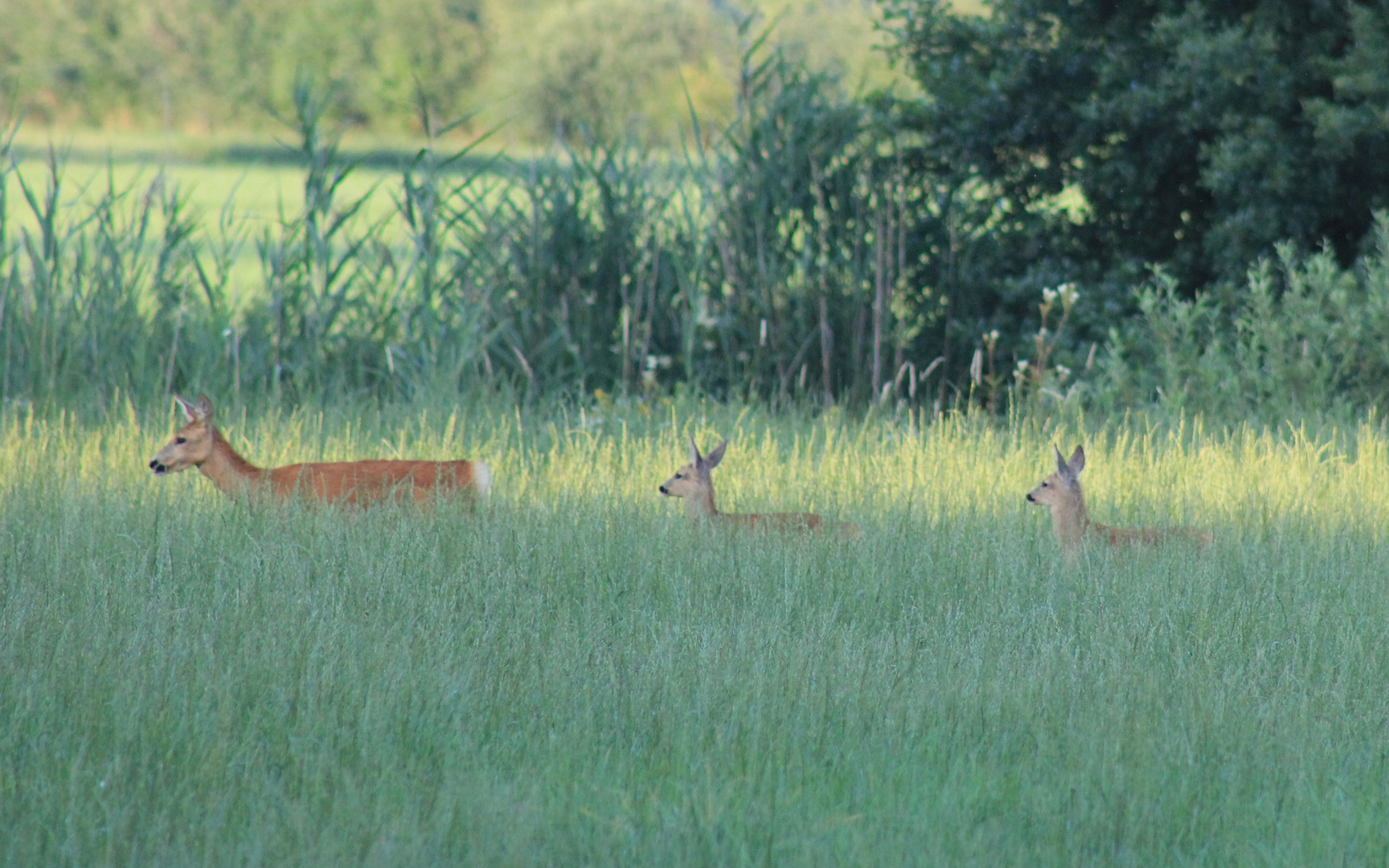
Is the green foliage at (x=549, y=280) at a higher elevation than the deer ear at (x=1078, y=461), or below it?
higher

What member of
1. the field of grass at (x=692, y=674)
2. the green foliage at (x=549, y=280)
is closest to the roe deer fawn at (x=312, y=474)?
the field of grass at (x=692, y=674)

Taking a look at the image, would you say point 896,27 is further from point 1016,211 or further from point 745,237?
point 745,237

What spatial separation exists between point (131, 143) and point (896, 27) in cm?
4447

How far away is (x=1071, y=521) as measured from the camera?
230 inches

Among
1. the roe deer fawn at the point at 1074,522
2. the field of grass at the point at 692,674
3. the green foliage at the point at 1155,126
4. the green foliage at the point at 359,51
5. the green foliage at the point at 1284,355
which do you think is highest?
the green foliage at the point at 359,51

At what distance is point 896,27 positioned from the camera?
458 inches

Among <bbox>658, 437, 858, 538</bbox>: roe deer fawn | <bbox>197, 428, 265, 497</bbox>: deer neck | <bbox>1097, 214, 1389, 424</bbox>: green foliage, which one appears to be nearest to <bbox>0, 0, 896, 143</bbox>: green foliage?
<bbox>1097, 214, 1389, 424</bbox>: green foliage

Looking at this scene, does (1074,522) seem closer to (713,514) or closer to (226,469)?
(713,514)

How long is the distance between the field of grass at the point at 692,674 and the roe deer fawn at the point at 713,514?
0.16 meters

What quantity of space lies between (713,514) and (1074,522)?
133 cm

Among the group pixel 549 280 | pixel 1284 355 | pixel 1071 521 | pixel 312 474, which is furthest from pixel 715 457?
pixel 1284 355

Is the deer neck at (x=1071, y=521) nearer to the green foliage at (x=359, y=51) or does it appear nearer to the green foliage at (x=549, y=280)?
the green foliage at (x=549, y=280)

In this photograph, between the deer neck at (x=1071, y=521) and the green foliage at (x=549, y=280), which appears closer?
the deer neck at (x=1071, y=521)

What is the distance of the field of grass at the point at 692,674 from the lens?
3.24 metres
